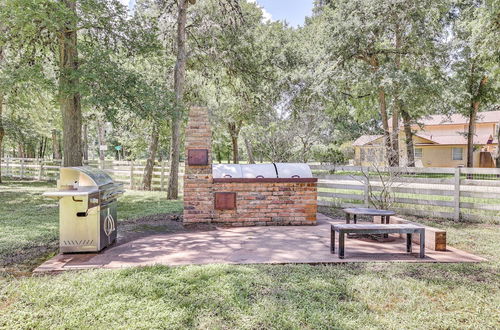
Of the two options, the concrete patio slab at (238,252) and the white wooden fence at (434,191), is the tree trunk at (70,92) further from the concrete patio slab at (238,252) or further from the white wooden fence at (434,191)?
the white wooden fence at (434,191)

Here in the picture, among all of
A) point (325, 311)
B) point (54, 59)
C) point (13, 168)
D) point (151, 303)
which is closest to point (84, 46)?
point (54, 59)

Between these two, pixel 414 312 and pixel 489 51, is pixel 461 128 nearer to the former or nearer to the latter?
pixel 489 51

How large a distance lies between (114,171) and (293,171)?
1170 cm

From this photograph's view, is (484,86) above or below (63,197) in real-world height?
above

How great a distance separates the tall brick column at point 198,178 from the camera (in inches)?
246

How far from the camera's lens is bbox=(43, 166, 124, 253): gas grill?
4.43 meters

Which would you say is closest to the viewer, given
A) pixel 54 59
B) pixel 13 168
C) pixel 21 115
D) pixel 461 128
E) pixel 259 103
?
pixel 54 59

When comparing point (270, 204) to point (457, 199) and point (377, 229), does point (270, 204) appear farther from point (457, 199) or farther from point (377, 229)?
point (457, 199)

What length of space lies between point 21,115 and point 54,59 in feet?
36.6

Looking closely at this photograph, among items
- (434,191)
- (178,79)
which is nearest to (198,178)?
(434,191)

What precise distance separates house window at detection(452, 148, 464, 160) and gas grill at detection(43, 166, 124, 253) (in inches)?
1185

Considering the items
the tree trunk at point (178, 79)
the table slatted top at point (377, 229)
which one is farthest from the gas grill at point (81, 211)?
the tree trunk at point (178, 79)

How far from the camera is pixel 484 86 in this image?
57.8ft

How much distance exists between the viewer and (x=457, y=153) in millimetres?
27719
